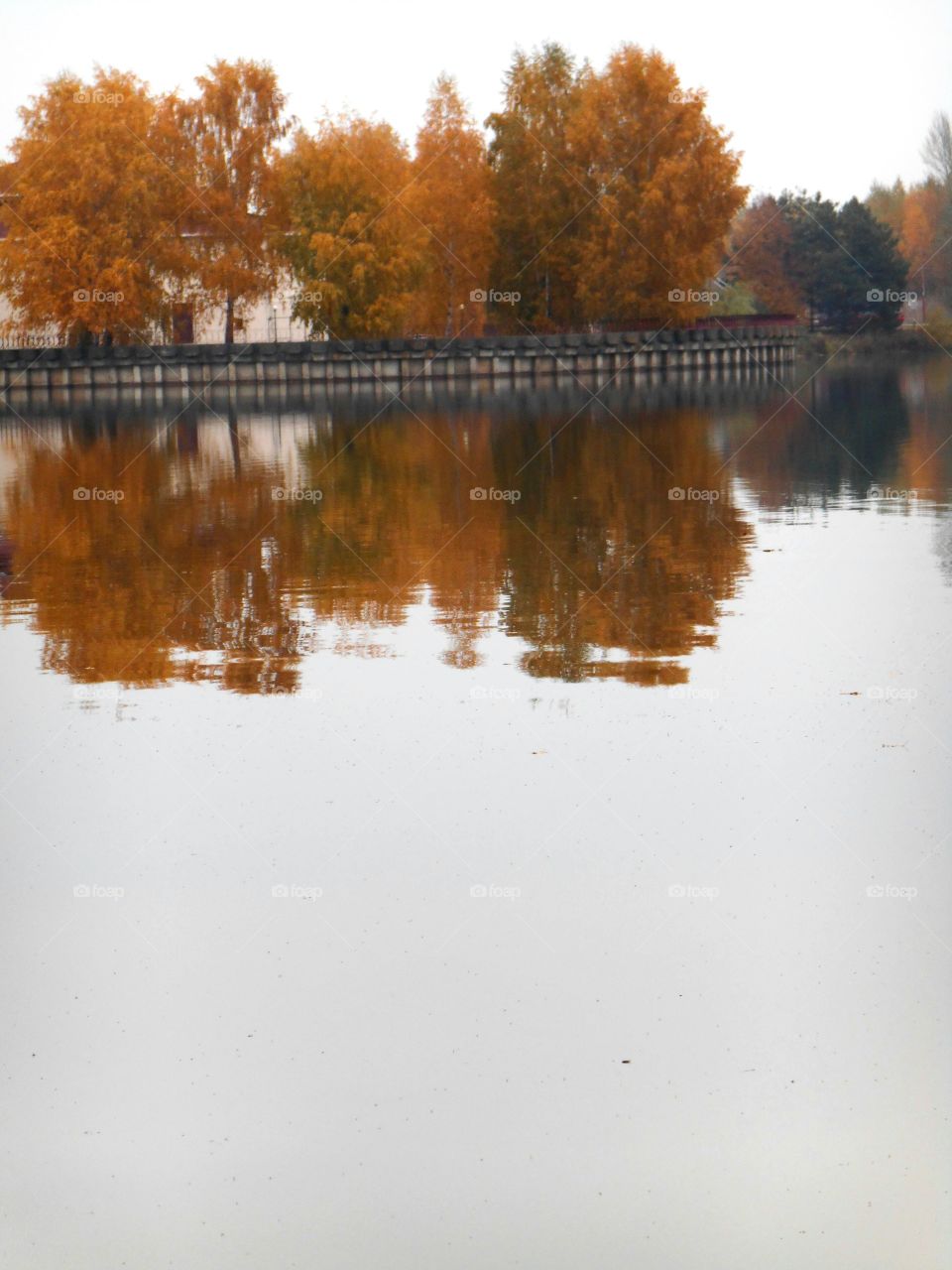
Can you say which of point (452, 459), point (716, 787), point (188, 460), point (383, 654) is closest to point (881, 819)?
point (716, 787)

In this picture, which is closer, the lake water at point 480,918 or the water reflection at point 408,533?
the lake water at point 480,918

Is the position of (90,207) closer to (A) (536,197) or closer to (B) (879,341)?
(A) (536,197)

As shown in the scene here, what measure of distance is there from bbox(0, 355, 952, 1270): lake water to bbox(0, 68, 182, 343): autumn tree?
4722cm

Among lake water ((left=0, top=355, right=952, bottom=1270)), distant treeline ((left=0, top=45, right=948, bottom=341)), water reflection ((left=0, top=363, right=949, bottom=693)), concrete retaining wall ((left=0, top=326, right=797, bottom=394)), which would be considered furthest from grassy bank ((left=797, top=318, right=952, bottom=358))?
lake water ((left=0, top=355, right=952, bottom=1270))

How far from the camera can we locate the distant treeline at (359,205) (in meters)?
57.7

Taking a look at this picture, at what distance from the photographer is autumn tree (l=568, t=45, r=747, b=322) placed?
61.9 m

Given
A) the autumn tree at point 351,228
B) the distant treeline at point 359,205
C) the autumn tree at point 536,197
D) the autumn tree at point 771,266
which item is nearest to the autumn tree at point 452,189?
the distant treeline at point 359,205

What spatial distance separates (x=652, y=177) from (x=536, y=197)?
21.1 feet

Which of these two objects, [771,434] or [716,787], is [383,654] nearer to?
[716,787]

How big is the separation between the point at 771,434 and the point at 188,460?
964cm

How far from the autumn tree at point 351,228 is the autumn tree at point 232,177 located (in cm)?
158

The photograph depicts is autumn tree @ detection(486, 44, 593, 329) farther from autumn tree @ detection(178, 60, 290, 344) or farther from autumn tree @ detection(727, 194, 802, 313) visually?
autumn tree @ detection(727, 194, 802, 313)

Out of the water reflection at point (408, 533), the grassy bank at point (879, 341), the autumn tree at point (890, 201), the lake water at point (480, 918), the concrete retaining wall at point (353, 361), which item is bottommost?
the lake water at point (480, 918)

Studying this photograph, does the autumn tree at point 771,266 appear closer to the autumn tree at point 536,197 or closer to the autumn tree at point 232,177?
the autumn tree at point 536,197
